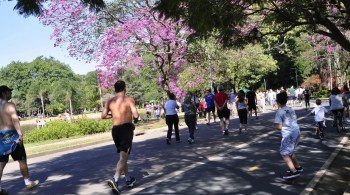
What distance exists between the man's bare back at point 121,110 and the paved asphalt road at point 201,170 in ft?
4.03

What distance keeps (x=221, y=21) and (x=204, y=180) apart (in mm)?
3079

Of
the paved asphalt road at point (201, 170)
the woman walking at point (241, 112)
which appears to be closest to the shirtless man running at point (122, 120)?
the paved asphalt road at point (201, 170)

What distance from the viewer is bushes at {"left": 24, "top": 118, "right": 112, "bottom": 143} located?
2398 cm

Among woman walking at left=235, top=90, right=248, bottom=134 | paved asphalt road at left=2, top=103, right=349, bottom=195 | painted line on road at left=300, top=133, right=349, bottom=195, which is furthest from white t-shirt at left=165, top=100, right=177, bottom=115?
painted line on road at left=300, top=133, right=349, bottom=195

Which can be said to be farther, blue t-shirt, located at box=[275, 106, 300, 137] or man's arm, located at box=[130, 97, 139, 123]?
man's arm, located at box=[130, 97, 139, 123]

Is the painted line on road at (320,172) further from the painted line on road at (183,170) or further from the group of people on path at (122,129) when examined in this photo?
the painted line on road at (183,170)

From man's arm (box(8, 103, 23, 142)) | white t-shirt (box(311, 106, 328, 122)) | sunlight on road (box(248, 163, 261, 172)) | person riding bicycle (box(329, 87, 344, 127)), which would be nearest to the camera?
man's arm (box(8, 103, 23, 142))

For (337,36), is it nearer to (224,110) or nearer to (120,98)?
(224,110)

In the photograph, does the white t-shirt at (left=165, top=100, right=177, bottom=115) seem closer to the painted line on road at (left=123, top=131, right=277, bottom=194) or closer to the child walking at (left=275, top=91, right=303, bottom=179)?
the painted line on road at (left=123, top=131, right=277, bottom=194)

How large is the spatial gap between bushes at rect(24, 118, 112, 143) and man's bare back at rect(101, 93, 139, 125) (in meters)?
17.8

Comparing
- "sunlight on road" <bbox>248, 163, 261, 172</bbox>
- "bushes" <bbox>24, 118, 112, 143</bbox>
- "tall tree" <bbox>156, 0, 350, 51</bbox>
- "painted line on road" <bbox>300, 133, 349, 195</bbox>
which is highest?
"tall tree" <bbox>156, 0, 350, 51</bbox>

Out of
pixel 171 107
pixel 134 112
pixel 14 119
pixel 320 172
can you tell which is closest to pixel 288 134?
pixel 320 172

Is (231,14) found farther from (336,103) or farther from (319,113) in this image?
(336,103)

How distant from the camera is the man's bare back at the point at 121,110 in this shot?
7145mm
